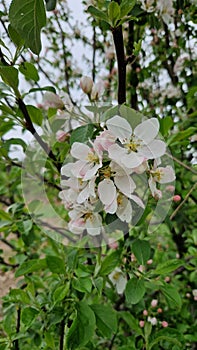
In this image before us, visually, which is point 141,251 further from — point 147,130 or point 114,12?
point 114,12

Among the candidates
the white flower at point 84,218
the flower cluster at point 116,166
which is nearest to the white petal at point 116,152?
the flower cluster at point 116,166

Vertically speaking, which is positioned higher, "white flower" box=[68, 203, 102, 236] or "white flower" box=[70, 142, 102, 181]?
"white flower" box=[70, 142, 102, 181]

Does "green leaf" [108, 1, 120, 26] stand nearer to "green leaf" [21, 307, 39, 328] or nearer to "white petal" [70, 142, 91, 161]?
"white petal" [70, 142, 91, 161]

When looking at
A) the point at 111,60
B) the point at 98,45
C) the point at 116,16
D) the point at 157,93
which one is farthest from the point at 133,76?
the point at 116,16

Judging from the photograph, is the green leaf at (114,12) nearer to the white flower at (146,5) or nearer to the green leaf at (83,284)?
the white flower at (146,5)

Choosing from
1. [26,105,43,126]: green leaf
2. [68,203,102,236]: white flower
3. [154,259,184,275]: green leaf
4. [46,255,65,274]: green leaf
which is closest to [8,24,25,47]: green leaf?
[26,105,43,126]: green leaf

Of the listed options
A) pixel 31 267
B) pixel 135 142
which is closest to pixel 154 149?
pixel 135 142
